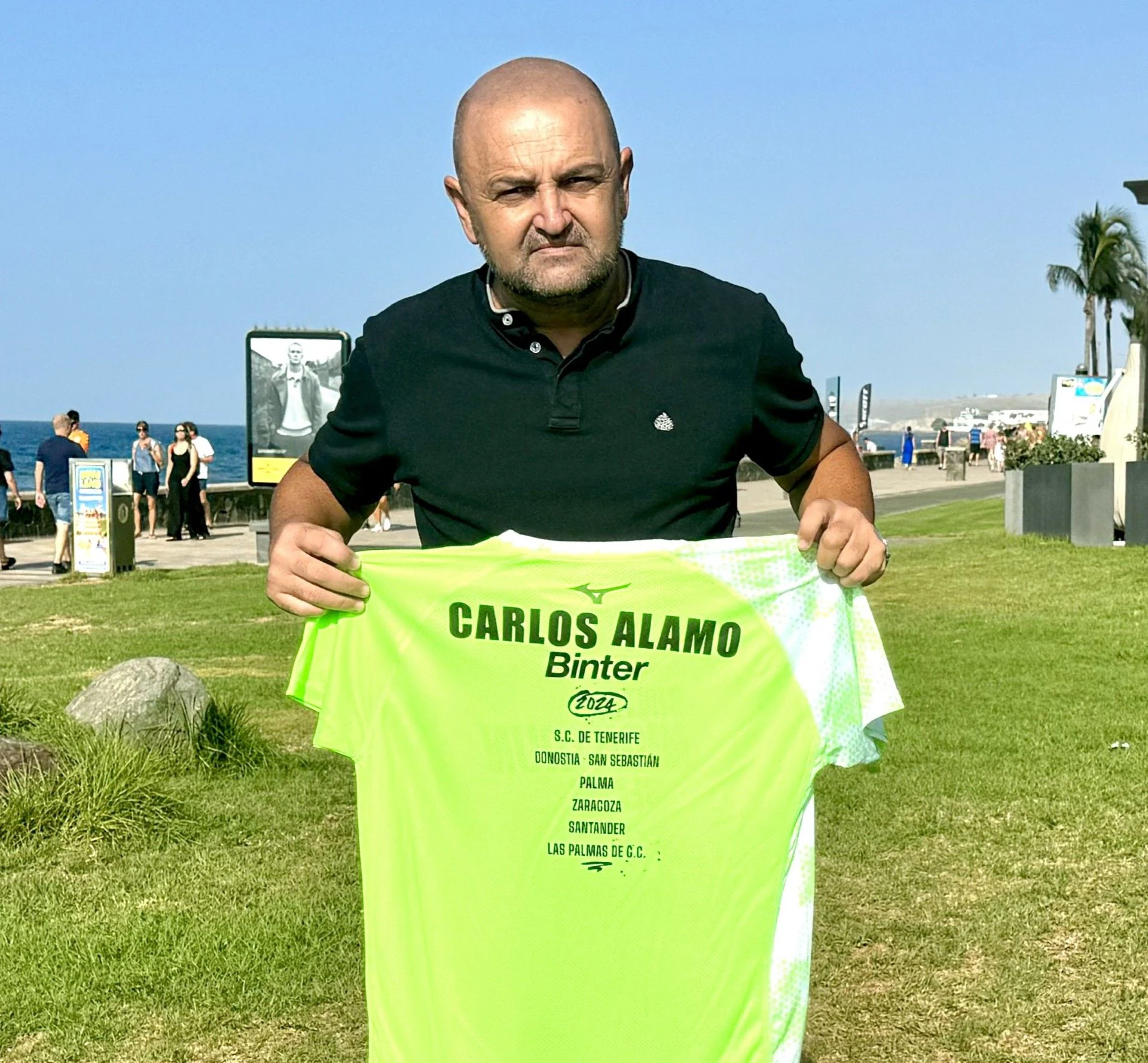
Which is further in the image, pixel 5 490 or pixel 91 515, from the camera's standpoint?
pixel 5 490

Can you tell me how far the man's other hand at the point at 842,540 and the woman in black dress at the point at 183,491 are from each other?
22.0 m

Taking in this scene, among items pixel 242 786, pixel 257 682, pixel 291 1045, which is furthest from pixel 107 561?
pixel 291 1045

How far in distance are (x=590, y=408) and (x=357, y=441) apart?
464 millimetres

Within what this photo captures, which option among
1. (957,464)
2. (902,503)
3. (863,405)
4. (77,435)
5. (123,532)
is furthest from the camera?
(863,405)

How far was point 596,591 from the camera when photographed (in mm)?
2736

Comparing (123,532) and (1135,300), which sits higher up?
(1135,300)

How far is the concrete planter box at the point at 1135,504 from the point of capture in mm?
16969

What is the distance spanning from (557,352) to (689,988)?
1111 millimetres

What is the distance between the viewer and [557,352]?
2.77 metres

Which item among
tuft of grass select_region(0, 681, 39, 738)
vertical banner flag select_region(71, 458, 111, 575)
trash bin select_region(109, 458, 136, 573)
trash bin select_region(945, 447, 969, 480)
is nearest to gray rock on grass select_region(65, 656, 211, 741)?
tuft of grass select_region(0, 681, 39, 738)

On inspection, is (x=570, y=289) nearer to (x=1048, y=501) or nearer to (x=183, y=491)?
(x=1048, y=501)

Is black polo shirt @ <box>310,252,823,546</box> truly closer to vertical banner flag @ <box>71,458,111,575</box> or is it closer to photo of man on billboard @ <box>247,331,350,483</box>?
photo of man on billboard @ <box>247,331,350,483</box>

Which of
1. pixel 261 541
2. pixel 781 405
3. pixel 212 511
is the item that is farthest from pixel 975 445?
pixel 781 405

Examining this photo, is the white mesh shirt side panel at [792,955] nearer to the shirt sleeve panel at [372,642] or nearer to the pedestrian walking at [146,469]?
the shirt sleeve panel at [372,642]
